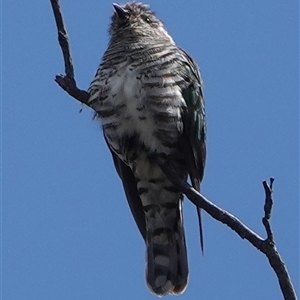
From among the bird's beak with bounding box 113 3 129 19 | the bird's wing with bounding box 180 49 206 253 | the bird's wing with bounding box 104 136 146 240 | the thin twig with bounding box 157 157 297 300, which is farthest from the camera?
the bird's beak with bounding box 113 3 129 19

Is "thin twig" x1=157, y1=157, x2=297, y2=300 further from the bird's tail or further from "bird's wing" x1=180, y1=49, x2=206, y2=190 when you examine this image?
the bird's tail

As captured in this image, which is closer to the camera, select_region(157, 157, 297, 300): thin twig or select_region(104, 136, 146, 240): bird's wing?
select_region(157, 157, 297, 300): thin twig

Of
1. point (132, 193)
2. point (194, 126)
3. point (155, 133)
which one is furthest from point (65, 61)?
point (132, 193)

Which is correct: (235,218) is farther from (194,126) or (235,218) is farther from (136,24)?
(136,24)

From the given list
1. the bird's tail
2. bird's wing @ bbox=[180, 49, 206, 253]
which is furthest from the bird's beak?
the bird's tail

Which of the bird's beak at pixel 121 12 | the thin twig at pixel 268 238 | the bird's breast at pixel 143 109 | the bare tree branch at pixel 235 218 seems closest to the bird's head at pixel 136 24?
the bird's beak at pixel 121 12

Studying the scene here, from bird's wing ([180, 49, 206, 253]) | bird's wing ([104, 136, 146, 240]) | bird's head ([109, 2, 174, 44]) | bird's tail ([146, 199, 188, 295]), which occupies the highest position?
bird's head ([109, 2, 174, 44])

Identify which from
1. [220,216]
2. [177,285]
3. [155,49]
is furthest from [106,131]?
[220,216]
